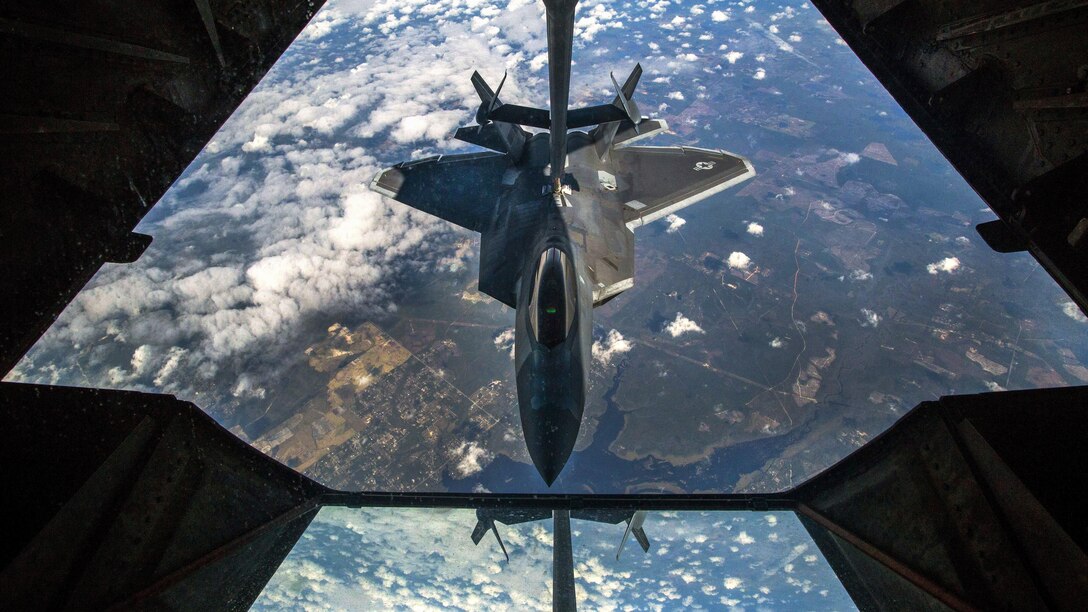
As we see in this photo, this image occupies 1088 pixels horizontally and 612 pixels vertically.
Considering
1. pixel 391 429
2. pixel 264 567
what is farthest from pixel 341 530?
pixel 264 567

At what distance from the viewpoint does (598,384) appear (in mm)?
42844

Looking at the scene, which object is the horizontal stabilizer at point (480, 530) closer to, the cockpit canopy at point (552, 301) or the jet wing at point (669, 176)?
the cockpit canopy at point (552, 301)

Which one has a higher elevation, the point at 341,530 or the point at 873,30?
the point at 873,30

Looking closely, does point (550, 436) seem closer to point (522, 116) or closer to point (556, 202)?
point (522, 116)

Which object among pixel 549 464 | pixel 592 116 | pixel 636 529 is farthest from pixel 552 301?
pixel 636 529

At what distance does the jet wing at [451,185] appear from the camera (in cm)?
1530

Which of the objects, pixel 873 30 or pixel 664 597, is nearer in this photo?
pixel 873 30

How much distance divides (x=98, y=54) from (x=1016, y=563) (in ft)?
22.6

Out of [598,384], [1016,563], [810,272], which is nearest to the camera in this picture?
[1016,563]

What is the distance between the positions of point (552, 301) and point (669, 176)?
10.6 meters

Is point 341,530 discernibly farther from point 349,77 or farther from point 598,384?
point 349,77

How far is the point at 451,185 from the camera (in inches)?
640

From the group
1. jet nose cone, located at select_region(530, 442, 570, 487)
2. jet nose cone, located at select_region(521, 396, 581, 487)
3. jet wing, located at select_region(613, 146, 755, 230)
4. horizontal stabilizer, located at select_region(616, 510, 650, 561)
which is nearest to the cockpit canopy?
jet nose cone, located at select_region(521, 396, 581, 487)

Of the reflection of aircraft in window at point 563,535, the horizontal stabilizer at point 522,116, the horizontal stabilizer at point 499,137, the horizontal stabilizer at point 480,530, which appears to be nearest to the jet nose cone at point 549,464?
the reflection of aircraft in window at point 563,535
